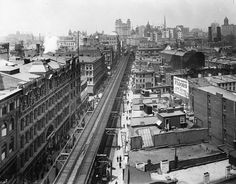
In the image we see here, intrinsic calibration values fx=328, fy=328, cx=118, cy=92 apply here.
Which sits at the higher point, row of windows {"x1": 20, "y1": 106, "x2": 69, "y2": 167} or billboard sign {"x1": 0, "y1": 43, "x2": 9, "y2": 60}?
billboard sign {"x1": 0, "y1": 43, "x2": 9, "y2": 60}

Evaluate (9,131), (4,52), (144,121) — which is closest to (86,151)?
(144,121)

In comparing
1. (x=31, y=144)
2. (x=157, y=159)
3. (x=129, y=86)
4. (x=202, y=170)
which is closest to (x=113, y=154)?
(x=31, y=144)

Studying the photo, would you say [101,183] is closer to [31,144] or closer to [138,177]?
[31,144]

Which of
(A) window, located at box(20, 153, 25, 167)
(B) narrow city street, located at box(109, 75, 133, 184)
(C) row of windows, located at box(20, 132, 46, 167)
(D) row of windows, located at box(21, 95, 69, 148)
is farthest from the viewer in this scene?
(D) row of windows, located at box(21, 95, 69, 148)

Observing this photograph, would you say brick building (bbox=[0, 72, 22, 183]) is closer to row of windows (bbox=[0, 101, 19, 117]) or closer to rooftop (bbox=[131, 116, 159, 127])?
row of windows (bbox=[0, 101, 19, 117])

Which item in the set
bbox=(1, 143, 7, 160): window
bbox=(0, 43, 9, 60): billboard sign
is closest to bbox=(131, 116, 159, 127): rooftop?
bbox=(1, 143, 7, 160): window

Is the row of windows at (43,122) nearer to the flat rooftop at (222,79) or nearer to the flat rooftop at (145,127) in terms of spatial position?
the flat rooftop at (145,127)
